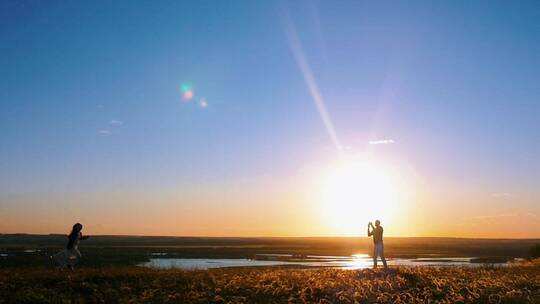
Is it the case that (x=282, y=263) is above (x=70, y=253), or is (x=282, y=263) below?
below

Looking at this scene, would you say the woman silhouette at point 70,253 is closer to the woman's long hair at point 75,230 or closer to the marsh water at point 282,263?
the woman's long hair at point 75,230

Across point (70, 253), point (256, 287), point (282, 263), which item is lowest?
point (282, 263)

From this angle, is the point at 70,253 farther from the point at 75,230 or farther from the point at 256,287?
the point at 256,287

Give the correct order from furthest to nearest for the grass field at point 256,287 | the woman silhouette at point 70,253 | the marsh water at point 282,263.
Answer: the marsh water at point 282,263 → the woman silhouette at point 70,253 → the grass field at point 256,287

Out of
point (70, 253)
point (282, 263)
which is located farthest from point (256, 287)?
point (282, 263)

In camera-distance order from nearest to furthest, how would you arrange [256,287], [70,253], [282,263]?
[256,287] → [70,253] → [282,263]

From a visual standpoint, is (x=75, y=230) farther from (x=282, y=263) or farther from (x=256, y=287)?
(x=282, y=263)

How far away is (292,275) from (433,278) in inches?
234

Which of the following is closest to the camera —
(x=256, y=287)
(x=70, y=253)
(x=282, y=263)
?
(x=256, y=287)

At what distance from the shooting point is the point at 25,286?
1689 cm

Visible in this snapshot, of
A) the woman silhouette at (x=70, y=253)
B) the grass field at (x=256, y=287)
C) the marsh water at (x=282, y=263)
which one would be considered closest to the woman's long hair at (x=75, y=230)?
the woman silhouette at (x=70, y=253)

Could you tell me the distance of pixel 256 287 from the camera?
750 inches

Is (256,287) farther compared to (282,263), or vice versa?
(282,263)

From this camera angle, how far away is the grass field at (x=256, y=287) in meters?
16.8
